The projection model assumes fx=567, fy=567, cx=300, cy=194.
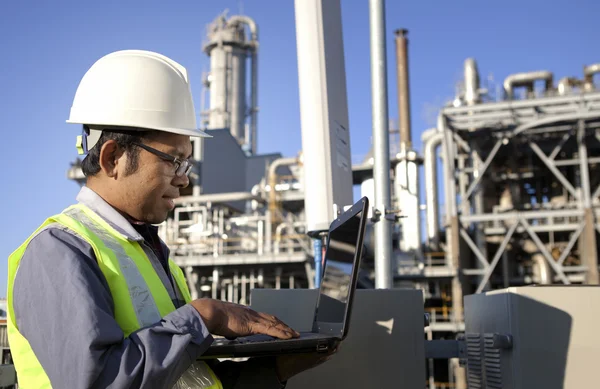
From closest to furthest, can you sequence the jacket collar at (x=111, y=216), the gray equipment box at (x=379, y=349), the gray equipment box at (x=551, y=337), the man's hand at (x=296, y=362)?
the jacket collar at (x=111, y=216) → the man's hand at (x=296, y=362) → the gray equipment box at (x=551, y=337) → the gray equipment box at (x=379, y=349)

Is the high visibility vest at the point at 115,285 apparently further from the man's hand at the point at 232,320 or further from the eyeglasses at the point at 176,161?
the eyeglasses at the point at 176,161

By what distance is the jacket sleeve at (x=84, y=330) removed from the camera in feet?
Answer: 3.74

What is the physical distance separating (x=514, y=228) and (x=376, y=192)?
1396cm

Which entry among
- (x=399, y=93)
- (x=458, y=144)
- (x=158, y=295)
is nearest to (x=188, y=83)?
(x=158, y=295)

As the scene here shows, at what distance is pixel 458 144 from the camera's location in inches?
840

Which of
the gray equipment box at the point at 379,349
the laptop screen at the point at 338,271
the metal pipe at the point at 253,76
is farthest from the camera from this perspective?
the metal pipe at the point at 253,76

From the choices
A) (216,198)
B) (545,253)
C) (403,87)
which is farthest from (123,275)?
(403,87)

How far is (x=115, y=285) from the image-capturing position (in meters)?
1.34

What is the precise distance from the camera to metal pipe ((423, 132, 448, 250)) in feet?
67.7

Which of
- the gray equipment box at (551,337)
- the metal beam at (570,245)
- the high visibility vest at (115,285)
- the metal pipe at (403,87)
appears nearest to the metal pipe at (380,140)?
the gray equipment box at (551,337)

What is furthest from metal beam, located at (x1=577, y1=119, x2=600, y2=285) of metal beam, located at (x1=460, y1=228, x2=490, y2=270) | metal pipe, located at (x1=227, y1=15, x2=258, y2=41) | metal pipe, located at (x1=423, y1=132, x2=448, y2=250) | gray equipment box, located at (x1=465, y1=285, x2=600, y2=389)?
metal pipe, located at (x1=227, y1=15, x2=258, y2=41)

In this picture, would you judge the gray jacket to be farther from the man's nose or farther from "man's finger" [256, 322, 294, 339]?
the man's nose

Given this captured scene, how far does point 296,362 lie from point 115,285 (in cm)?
71

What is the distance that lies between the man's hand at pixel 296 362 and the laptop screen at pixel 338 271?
0.23 metres
